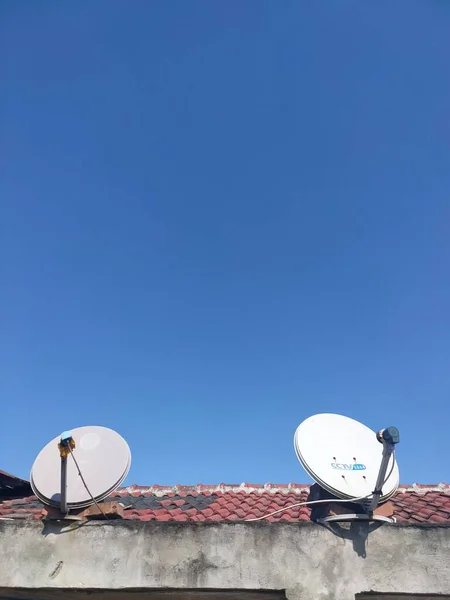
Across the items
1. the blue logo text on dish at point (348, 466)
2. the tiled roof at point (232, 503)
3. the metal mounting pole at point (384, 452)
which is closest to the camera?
the metal mounting pole at point (384, 452)

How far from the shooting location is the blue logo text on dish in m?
6.31

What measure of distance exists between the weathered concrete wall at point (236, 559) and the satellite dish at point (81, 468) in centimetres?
41

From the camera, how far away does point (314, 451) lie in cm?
633

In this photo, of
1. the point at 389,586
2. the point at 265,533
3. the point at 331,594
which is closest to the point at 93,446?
the point at 265,533

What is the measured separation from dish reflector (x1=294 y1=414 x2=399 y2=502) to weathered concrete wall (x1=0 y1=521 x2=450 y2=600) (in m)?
0.51

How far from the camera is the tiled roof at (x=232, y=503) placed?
23.3 feet

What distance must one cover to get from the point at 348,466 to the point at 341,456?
147mm

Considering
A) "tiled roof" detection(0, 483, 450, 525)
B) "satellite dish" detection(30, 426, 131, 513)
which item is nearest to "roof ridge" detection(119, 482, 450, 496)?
"tiled roof" detection(0, 483, 450, 525)

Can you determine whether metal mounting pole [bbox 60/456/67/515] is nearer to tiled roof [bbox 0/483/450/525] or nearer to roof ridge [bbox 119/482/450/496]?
tiled roof [bbox 0/483/450/525]

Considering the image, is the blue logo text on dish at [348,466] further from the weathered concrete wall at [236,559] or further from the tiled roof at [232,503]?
the tiled roof at [232,503]

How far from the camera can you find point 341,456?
6.46 m

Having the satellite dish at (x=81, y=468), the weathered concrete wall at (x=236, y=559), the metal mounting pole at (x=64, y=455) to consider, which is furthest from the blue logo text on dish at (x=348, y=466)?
the metal mounting pole at (x=64, y=455)

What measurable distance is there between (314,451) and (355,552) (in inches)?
47.7

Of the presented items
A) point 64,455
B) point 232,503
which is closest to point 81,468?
point 64,455
